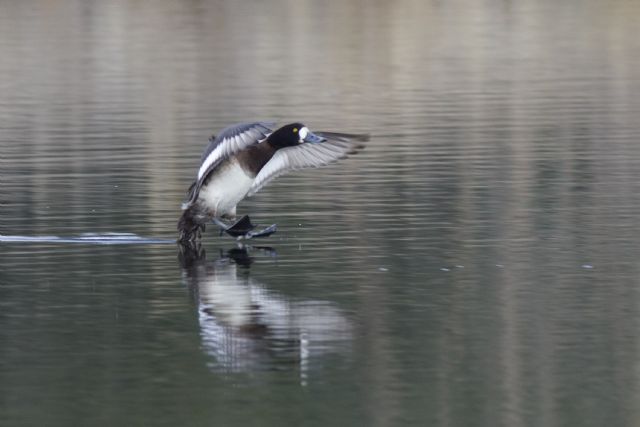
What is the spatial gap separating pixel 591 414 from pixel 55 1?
59504 mm

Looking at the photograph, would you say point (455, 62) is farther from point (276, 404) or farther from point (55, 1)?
point (55, 1)

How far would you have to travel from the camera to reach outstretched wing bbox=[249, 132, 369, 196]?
16.2 meters

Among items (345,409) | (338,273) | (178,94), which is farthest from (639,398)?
(178,94)

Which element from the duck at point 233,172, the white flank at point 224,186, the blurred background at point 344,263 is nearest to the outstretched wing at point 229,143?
the duck at point 233,172

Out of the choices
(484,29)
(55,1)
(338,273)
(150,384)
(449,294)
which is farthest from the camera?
(55,1)

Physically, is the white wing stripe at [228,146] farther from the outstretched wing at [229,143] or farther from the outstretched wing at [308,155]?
the outstretched wing at [308,155]

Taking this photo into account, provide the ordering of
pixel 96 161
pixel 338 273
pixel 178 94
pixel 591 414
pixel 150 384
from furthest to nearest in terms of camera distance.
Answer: pixel 178 94 < pixel 96 161 < pixel 338 273 < pixel 150 384 < pixel 591 414

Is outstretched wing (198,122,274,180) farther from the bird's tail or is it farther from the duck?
the bird's tail

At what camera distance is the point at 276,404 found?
379 inches

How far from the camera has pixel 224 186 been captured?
15.4 metres

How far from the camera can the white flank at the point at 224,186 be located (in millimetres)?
15328

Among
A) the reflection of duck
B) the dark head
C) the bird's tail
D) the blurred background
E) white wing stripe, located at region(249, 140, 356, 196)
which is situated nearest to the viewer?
the blurred background

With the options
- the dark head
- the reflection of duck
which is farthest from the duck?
the reflection of duck

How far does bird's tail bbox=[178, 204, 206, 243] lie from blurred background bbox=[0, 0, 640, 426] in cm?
21
